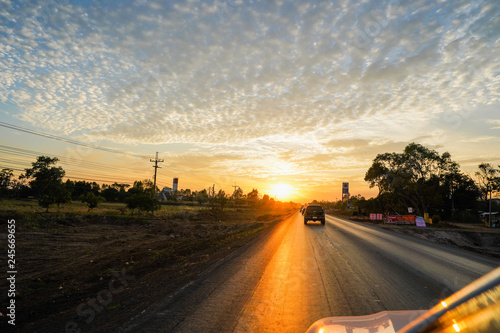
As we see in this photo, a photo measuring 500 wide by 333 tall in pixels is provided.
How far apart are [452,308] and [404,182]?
54388 millimetres

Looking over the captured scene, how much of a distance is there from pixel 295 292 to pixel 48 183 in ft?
142

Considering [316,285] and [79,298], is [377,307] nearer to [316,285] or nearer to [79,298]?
[316,285]

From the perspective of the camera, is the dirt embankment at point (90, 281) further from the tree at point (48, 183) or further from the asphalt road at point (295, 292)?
the tree at point (48, 183)

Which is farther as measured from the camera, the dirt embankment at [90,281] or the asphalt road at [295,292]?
the dirt embankment at [90,281]

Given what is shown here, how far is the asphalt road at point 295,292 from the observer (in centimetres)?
455

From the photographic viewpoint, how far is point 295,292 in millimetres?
6059

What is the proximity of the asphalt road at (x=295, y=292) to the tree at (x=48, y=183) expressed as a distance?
109 ft

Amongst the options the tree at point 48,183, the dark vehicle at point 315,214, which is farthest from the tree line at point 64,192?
the dark vehicle at point 315,214

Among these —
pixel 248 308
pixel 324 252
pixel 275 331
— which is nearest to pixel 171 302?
pixel 248 308

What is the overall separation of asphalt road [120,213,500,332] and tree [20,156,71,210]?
3333cm

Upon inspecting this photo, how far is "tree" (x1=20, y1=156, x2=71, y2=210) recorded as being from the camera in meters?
33.8

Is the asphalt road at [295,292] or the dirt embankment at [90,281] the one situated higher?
the asphalt road at [295,292]

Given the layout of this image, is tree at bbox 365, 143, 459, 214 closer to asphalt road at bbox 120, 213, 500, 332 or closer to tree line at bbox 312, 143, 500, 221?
tree line at bbox 312, 143, 500, 221

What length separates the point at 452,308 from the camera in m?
1.02
